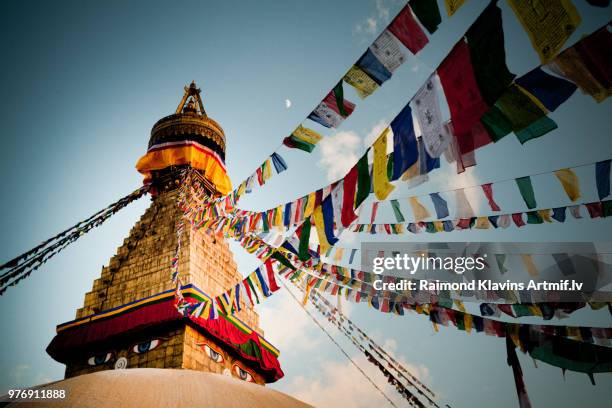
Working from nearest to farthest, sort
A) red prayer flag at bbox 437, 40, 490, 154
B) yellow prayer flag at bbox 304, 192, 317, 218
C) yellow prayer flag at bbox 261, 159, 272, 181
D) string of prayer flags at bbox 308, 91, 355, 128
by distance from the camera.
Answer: red prayer flag at bbox 437, 40, 490, 154, string of prayer flags at bbox 308, 91, 355, 128, yellow prayer flag at bbox 304, 192, 317, 218, yellow prayer flag at bbox 261, 159, 272, 181

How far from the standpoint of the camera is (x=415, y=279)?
18.3 ft

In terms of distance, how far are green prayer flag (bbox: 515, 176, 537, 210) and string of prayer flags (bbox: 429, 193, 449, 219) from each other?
1.00 m

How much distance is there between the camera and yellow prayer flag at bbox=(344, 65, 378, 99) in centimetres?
331

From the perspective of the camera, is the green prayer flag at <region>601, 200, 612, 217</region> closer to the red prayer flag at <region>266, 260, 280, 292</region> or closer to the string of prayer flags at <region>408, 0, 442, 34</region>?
the string of prayer flags at <region>408, 0, 442, 34</region>

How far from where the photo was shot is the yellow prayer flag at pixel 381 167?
332 centimetres

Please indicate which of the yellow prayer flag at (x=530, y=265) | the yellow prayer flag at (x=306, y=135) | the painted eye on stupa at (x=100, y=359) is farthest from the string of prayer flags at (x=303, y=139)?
the painted eye on stupa at (x=100, y=359)

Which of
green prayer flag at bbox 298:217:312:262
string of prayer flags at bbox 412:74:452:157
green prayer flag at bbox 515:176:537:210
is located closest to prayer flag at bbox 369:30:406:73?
string of prayer flags at bbox 412:74:452:157

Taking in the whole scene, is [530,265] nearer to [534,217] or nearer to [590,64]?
[534,217]

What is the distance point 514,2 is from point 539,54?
0.38 meters

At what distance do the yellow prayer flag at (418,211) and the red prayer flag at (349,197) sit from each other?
7.25ft

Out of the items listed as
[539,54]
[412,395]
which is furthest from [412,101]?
[412,395]

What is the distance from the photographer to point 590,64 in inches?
103

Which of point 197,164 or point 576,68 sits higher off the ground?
point 197,164

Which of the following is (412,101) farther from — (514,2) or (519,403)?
(519,403)
